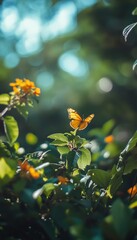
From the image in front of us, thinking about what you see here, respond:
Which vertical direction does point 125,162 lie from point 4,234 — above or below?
above

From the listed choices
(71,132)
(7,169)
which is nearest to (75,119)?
(71,132)

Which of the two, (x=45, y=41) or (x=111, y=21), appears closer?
(x=111, y=21)

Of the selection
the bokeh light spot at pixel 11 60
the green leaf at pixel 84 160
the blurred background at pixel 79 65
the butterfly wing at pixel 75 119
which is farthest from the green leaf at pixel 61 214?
the bokeh light spot at pixel 11 60

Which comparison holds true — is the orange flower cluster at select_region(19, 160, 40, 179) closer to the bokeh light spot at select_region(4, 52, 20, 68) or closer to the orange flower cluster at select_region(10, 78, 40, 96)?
the orange flower cluster at select_region(10, 78, 40, 96)

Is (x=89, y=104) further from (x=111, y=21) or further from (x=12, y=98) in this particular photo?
(x=12, y=98)

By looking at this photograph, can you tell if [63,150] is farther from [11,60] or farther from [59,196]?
[11,60]

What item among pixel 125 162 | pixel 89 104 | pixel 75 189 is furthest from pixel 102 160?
pixel 89 104

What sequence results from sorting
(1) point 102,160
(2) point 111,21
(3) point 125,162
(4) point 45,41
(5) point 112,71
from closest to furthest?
(3) point 125,162
(1) point 102,160
(2) point 111,21
(5) point 112,71
(4) point 45,41
